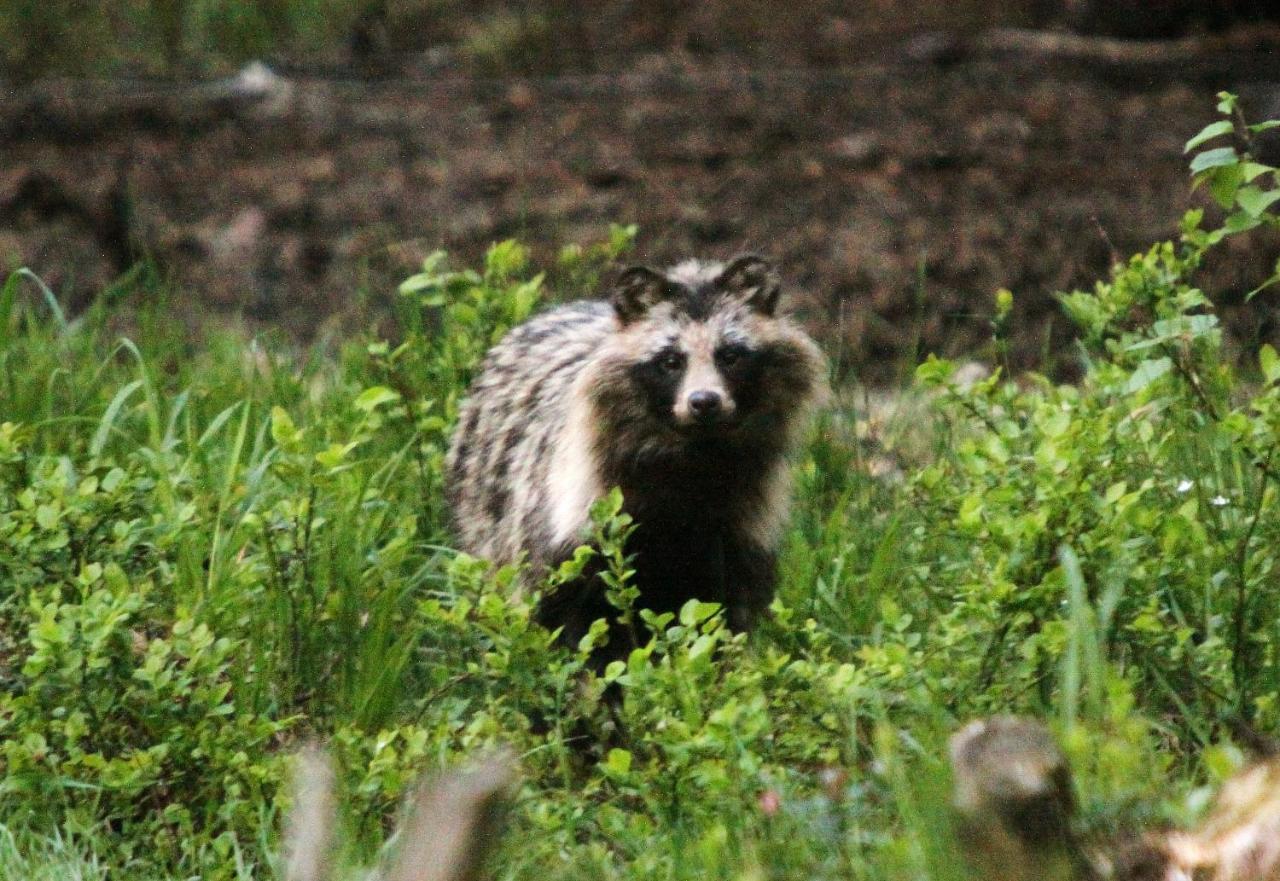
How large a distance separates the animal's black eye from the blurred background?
8.13 ft

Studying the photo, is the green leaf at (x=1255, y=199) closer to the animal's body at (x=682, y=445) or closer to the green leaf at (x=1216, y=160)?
the green leaf at (x=1216, y=160)

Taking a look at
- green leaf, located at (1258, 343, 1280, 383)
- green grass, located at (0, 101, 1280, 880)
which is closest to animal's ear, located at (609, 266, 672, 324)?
green grass, located at (0, 101, 1280, 880)

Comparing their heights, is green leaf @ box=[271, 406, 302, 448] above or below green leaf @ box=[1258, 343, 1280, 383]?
below

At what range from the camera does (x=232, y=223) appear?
31.0 ft

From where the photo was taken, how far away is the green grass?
3.52m

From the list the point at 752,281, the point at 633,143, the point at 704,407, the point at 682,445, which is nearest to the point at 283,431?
the point at 704,407

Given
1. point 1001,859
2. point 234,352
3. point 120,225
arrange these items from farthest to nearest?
point 120,225 < point 234,352 < point 1001,859

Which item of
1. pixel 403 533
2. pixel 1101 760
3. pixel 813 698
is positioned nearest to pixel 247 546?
pixel 403 533

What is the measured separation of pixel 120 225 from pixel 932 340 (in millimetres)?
3860

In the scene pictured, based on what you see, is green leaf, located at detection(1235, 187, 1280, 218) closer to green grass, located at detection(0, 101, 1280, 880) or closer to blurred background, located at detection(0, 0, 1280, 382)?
green grass, located at detection(0, 101, 1280, 880)

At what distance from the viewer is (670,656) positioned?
13.2 ft

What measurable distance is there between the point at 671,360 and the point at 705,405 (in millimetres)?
281

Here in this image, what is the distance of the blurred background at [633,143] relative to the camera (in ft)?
28.7

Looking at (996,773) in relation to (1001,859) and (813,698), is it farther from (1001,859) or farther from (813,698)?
(813,698)
